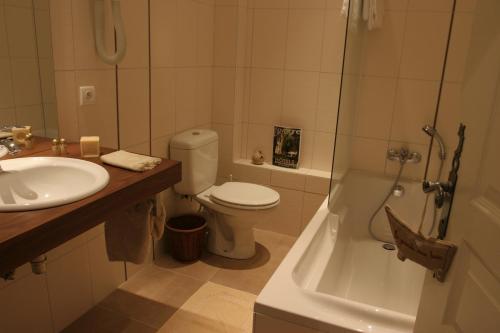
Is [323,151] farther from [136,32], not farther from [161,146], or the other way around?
[136,32]

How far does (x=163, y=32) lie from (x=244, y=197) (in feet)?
3.59

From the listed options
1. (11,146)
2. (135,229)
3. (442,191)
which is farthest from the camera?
(135,229)

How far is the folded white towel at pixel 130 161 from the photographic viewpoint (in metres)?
1.56

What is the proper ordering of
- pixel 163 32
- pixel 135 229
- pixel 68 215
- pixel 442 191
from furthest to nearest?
pixel 163 32 < pixel 135 229 < pixel 68 215 < pixel 442 191

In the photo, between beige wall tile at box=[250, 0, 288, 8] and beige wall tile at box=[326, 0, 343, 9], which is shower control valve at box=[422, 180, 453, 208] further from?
beige wall tile at box=[250, 0, 288, 8]

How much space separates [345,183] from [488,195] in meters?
1.92

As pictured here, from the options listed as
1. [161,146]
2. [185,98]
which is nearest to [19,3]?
[161,146]

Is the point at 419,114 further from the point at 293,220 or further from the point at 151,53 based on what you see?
the point at 151,53

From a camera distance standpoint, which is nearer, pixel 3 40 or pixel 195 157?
pixel 3 40

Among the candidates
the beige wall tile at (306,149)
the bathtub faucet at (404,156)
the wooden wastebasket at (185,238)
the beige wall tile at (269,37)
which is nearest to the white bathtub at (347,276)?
the bathtub faucet at (404,156)

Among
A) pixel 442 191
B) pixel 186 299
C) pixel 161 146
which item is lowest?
pixel 186 299

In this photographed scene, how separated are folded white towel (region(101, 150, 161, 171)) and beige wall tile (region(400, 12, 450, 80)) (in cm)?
182

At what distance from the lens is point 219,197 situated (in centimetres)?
255

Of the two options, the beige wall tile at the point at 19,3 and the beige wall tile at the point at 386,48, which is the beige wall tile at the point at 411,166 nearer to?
the beige wall tile at the point at 386,48
